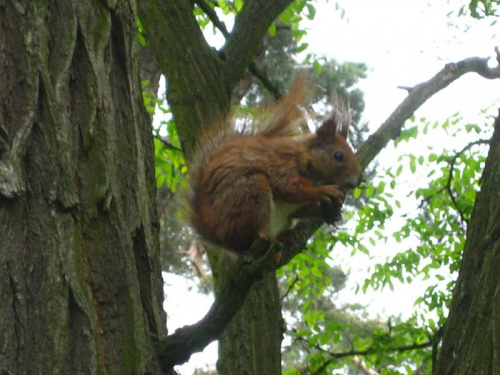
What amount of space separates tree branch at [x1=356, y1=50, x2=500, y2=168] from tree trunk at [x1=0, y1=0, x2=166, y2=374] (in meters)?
1.45

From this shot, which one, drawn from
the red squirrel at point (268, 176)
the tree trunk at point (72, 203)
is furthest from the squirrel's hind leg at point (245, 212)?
the tree trunk at point (72, 203)

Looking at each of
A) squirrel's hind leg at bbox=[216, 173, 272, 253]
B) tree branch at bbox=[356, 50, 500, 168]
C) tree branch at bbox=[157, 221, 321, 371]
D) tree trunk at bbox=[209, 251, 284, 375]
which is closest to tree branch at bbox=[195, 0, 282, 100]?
tree branch at bbox=[356, 50, 500, 168]

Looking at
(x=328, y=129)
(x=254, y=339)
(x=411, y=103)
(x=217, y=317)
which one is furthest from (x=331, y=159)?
(x=217, y=317)

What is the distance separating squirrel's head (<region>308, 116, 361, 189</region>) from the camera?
12.0 ft

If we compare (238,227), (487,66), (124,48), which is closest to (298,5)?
(487,66)

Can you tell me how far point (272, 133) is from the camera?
372 cm

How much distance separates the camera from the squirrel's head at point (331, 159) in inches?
144

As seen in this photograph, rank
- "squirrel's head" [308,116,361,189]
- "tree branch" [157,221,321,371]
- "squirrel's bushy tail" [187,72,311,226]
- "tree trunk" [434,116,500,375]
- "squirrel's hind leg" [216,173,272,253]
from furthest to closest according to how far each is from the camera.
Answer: "squirrel's head" [308,116,361,189] → "squirrel's bushy tail" [187,72,311,226] → "squirrel's hind leg" [216,173,272,253] → "tree trunk" [434,116,500,375] → "tree branch" [157,221,321,371]

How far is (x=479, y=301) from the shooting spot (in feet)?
8.60

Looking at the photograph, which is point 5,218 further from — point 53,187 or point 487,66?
point 487,66

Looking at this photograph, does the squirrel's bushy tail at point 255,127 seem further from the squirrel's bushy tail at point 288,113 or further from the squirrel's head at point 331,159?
the squirrel's head at point 331,159

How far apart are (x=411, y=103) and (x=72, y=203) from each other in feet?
6.20

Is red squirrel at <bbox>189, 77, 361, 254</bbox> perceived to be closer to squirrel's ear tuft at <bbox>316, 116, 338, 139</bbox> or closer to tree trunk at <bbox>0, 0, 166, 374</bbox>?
squirrel's ear tuft at <bbox>316, 116, 338, 139</bbox>

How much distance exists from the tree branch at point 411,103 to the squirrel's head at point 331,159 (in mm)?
245
